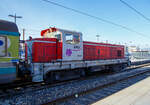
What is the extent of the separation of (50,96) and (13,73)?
6.23 feet

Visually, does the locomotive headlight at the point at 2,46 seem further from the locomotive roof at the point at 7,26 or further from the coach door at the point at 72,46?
the coach door at the point at 72,46

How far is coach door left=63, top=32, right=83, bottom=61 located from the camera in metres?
7.04

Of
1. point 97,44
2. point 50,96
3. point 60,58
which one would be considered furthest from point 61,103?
point 97,44

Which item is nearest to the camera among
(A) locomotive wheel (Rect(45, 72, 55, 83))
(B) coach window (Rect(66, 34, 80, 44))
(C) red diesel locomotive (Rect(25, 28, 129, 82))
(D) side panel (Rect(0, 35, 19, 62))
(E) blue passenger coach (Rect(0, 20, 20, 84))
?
(E) blue passenger coach (Rect(0, 20, 20, 84))

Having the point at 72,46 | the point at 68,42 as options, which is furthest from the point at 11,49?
the point at 72,46

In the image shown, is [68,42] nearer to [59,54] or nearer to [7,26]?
[59,54]

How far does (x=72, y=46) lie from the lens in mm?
7406

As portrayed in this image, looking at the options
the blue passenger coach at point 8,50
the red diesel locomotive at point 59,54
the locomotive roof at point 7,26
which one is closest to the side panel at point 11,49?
the blue passenger coach at point 8,50

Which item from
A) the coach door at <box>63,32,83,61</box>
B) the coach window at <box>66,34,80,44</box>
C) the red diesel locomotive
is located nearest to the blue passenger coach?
the red diesel locomotive

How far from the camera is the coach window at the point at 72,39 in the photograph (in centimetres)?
725

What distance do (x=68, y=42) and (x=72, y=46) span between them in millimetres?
403

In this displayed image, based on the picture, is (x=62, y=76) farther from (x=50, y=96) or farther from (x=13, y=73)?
(x=13, y=73)

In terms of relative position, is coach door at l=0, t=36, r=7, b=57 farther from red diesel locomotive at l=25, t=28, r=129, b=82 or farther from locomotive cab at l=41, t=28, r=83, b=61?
locomotive cab at l=41, t=28, r=83, b=61

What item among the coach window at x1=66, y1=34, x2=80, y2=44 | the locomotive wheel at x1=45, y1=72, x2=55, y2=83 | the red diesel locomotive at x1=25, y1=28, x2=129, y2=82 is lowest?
the locomotive wheel at x1=45, y1=72, x2=55, y2=83
